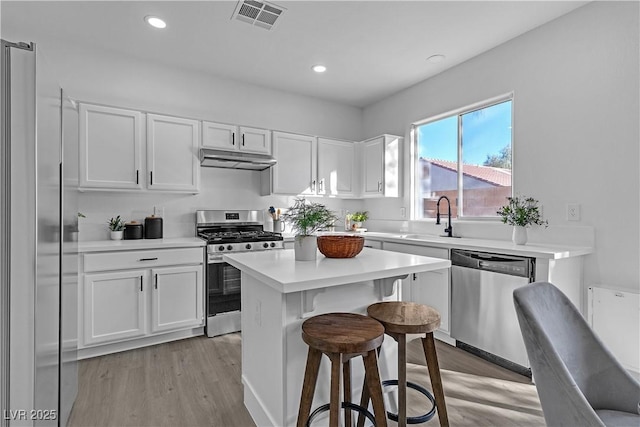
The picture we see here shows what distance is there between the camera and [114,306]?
2.71 metres

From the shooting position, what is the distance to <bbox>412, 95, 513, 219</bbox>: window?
124 inches

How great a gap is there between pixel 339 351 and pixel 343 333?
96 millimetres

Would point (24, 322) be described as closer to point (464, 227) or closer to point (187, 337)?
point (187, 337)

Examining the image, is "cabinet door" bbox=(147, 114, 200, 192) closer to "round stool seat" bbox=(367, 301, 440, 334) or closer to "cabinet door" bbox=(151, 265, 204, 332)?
"cabinet door" bbox=(151, 265, 204, 332)

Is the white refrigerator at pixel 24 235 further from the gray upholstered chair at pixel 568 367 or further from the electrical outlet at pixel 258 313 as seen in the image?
the gray upholstered chair at pixel 568 367

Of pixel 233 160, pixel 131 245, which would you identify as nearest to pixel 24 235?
pixel 131 245

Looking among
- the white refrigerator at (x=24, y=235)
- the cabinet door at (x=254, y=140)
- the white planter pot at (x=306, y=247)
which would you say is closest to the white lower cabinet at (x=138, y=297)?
the cabinet door at (x=254, y=140)

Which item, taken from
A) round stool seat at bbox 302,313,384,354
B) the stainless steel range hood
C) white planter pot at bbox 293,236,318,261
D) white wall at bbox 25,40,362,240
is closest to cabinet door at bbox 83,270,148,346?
white wall at bbox 25,40,362,240

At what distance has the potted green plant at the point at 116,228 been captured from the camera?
123 inches

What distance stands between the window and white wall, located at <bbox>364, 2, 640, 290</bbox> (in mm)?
187

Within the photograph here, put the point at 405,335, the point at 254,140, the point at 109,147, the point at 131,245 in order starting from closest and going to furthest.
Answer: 1. the point at 405,335
2. the point at 131,245
3. the point at 109,147
4. the point at 254,140

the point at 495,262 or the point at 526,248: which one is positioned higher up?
the point at 526,248

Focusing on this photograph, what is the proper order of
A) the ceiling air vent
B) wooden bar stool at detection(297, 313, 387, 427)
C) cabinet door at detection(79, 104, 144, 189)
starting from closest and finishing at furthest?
wooden bar stool at detection(297, 313, 387, 427)
the ceiling air vent
cabinet door at detection(79, 104, 144, 189)

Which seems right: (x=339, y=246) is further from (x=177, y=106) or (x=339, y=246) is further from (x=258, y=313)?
(x=177, y=106)
